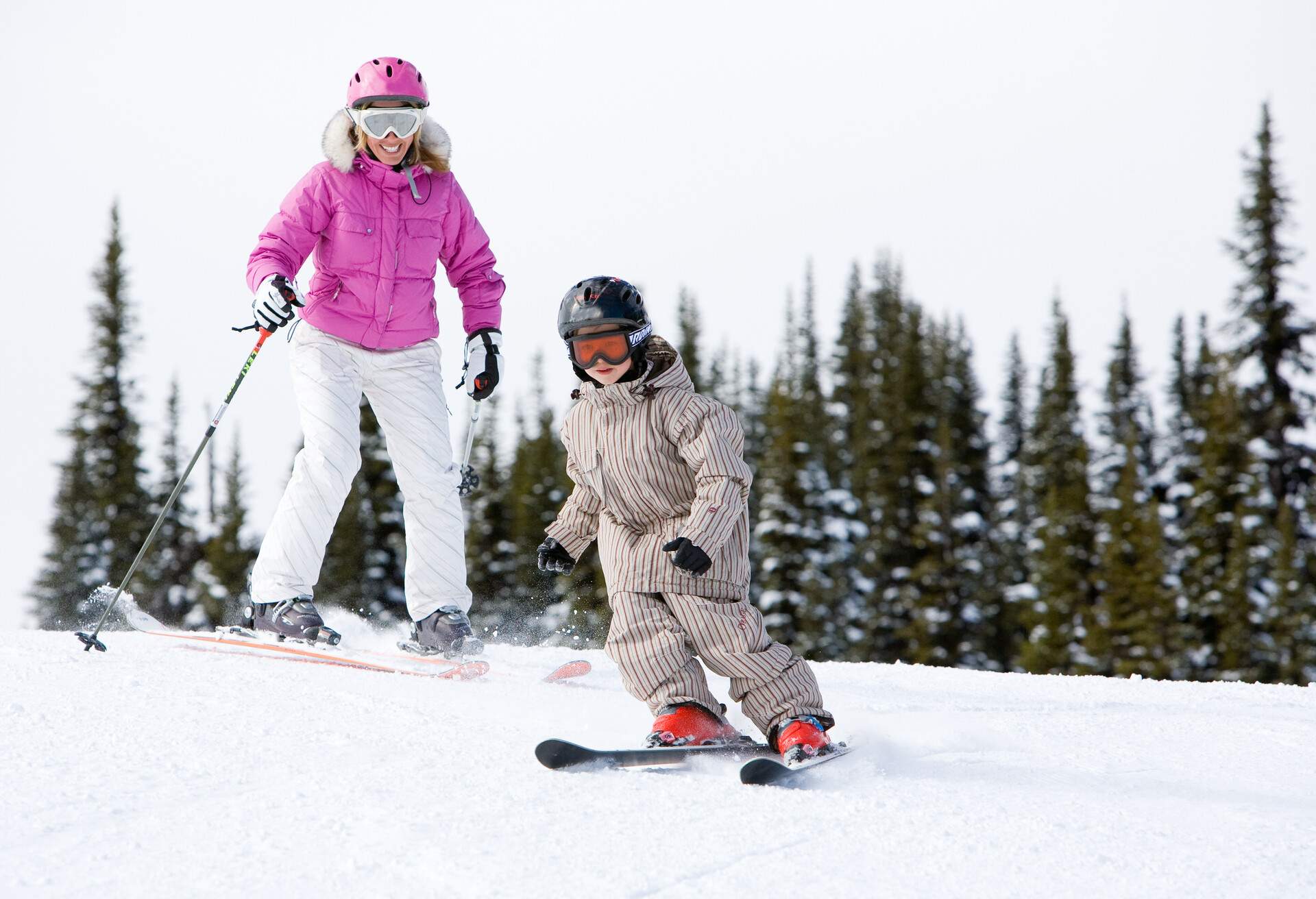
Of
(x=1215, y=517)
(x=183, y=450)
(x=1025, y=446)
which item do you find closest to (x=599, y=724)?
(x=1215, y=517)

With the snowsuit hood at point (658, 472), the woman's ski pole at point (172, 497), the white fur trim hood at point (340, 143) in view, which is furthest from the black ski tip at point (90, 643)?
the snowsuit hood at point (658, 472)

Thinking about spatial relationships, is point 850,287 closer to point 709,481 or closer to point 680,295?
point 680,295

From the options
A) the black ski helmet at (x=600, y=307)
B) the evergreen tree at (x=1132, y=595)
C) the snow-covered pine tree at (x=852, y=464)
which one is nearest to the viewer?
the black ski helmet at (x=600, y=307)

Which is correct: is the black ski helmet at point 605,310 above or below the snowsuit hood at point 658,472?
above

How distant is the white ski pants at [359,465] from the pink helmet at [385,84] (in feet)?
3.41

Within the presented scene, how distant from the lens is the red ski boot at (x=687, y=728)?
3285 millimetres

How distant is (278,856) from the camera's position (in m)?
2.29

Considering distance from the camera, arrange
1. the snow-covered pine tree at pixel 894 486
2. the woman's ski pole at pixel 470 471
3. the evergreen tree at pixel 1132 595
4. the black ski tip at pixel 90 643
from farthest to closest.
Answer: the snow-covered pine tree at pixel 894 486, the evergreen tree at pixel 1132 595, the woman's ski pole at pixel 470 471, the black ski tip at pixel 90 643

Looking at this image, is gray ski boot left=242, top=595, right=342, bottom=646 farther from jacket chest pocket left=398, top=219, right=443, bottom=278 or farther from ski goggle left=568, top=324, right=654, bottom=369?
ski goggle left=568, top=324, right=654, bottom=369

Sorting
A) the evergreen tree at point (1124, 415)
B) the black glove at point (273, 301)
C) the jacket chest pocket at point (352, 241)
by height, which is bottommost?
the black glove at point (273, 301)

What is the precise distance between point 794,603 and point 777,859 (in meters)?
34.2

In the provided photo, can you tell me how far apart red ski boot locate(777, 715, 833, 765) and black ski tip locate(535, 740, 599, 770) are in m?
0.56

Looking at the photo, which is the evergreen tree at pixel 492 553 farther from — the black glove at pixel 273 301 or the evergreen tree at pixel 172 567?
the black glove at pixel 273 301

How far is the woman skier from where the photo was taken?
4.98m
